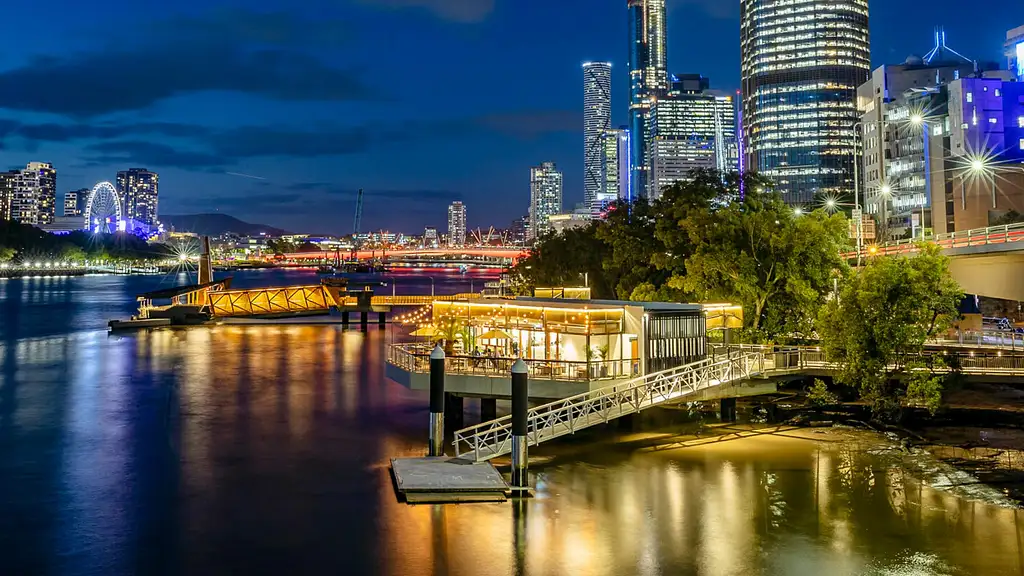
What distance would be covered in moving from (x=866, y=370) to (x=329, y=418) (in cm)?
2058

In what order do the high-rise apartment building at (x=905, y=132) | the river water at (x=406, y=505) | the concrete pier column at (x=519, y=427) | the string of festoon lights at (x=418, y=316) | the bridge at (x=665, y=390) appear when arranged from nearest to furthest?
the river water at (x=406, y=505), the concrete pier column at (x=519, y=427), the bridge at (x=665, y=390), the string of festoon lights at (x=418, y=316), the high-rise apartment building at (x=905, y=132)

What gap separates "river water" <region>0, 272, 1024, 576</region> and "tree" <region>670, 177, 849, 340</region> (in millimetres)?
8828

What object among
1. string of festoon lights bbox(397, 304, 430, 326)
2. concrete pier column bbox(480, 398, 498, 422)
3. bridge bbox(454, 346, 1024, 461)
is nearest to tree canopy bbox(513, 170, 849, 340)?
bridge bbox(454, 346, 1024, 461)

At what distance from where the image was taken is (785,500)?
21.3 meters

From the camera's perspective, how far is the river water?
1694 cm

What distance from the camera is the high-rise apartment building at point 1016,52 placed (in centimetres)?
9789

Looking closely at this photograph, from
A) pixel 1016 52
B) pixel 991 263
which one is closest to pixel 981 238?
pixel 991 263

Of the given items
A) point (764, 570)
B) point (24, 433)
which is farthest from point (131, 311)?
point (764, 570)

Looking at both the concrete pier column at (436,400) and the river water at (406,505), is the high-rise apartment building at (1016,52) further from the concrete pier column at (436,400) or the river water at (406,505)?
the concrete pier column at (436,400)

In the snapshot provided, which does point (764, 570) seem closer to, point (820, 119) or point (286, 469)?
point (286, 469)

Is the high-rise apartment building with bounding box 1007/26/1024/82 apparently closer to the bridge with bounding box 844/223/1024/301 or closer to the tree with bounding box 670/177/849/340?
the bridge with bounding box 844/223/1024/301

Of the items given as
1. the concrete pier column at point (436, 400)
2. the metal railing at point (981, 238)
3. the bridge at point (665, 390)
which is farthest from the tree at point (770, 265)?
the concrete pier column at point (436, 400)

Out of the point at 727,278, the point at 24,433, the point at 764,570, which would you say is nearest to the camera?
the point at 764,570

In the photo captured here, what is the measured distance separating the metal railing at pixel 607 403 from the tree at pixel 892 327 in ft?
11.3
